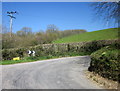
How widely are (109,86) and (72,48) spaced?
49.1 ft

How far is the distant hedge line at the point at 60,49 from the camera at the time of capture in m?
→ 17.1

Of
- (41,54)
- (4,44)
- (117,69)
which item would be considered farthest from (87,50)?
(117,69)

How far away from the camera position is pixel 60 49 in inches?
752

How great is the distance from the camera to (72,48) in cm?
1938

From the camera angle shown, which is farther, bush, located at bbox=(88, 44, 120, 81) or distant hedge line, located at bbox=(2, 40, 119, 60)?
distant hedge line, located at bbox=(2, 40, 119, 60)

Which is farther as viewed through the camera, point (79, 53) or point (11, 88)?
point (79, 53)

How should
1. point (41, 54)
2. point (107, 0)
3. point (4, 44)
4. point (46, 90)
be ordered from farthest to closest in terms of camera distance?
point (4, 44)
point (41, 54)
point (107, 0)
point (46, 90)

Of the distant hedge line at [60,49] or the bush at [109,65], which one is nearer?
the bush at [109,65]

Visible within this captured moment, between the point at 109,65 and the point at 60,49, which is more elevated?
the point at 109,65

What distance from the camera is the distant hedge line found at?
17062 millimetres

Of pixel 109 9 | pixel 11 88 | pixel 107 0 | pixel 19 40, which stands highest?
pixel 107 0

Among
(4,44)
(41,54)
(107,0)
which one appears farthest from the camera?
(4,44)

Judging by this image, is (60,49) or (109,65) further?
(60,49)

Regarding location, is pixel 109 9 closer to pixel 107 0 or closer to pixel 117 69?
pixel 107 0
